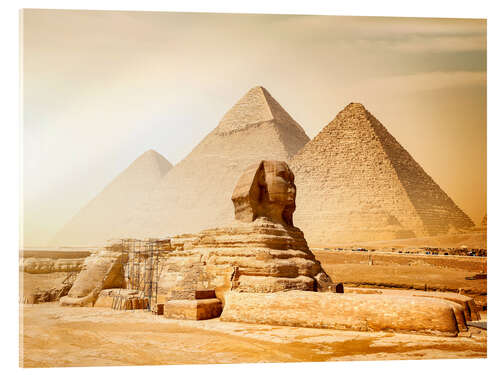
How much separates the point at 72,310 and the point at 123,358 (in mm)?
4207

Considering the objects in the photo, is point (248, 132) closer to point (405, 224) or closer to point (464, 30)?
point (405, 224)

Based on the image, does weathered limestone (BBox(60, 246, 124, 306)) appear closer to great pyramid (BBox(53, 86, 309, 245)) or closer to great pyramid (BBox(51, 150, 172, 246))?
great pyramid (BBox(51, 150, 172, 246))

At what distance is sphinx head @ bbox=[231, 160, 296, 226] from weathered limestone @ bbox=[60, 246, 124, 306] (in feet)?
11.3

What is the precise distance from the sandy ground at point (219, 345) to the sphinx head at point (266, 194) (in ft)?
7.32

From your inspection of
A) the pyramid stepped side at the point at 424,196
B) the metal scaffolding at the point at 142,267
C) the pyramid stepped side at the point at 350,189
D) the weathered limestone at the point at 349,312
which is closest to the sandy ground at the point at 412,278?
the weathered limestone at the point at 349,312

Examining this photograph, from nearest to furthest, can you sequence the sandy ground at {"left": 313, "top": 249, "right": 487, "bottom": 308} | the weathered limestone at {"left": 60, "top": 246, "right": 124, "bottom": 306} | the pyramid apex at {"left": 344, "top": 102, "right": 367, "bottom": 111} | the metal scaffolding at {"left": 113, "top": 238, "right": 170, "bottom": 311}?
the sandy ground at {"left": 313, "top": 249, "right": 487, "bottom": 308}, the weathered limestone at {"left": 60, "top": 246, "right": 124, "bottom": 306}, the metal scaffolding at {"left": 113, "top": 238, "right": 170, "bottom": 311}, the pyramid apex at {"left": 344, "top": 102, "right": 367, "bottom": 111}

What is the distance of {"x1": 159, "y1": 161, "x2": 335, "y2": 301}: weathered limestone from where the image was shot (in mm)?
7883

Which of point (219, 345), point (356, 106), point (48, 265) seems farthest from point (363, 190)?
point (219, 345)

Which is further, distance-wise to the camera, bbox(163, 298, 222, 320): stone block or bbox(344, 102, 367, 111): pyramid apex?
bbox(344, 102, 367, 111): pyramid apex

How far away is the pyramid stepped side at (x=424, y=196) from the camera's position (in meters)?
41.4

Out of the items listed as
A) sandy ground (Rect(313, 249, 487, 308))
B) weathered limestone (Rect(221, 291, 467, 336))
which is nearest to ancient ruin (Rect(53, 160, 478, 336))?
weathered limestone (Rect(221, 291, 467, 336))

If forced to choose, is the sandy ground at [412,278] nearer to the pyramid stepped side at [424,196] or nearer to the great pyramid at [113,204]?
the pyramid stepped side at [424,196]

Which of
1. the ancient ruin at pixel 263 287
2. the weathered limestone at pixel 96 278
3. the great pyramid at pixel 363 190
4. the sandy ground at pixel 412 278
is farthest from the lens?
the great pyramid at pixel 363 190

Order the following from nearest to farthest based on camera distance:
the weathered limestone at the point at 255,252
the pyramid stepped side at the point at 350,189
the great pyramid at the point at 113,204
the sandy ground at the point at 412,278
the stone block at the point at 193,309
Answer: the stone block at the point at 193,309
the weathered limestone at the point at 255,252
the sandy ground at the point at 412,278
the pyramid stepped side at the point at 350,189
the great pyramid at the point at 113,204
